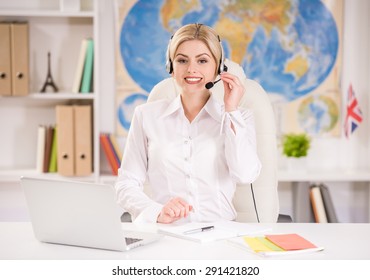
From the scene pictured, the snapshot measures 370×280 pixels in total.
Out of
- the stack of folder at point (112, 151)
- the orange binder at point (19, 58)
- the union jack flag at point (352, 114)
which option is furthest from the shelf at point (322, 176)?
the orange binder at point (19, 58)

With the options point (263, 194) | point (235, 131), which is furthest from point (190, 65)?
point (263, 194)

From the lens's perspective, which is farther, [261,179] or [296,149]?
[296,149]

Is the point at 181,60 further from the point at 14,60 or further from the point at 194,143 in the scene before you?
the point at 14,60

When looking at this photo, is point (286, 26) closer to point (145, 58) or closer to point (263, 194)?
point (145, 58)

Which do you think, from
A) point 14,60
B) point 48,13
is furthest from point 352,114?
point 14,60

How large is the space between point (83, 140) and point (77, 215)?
7.08 feet

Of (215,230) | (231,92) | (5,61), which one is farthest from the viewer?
(5,61)

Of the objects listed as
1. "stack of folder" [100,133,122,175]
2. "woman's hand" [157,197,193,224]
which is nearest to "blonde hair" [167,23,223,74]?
"woman's hand" [157,197,193,224]

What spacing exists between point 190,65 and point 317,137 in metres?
2.02

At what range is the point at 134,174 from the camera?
2.30m

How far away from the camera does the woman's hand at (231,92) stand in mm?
2143

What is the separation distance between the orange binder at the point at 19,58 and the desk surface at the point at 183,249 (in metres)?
1.96

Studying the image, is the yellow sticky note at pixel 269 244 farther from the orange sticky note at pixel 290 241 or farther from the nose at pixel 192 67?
the nose at pixel 192 67

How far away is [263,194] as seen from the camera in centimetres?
241
